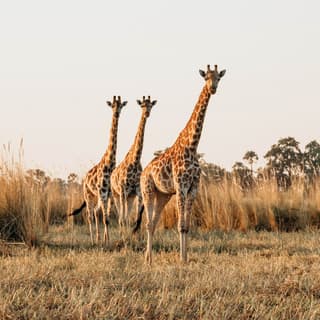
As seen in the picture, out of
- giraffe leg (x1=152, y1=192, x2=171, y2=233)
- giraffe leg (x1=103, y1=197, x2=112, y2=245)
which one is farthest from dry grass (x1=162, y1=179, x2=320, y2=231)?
giraffe leg (x1=152, y1=192, x2=171, y2=233)

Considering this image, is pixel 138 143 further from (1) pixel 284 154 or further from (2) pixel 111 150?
(1) pixel 284 154

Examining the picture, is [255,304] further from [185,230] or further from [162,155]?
[162,155]

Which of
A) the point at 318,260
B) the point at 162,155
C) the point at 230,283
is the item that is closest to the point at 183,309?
the point at 230,283

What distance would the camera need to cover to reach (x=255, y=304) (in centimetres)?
536

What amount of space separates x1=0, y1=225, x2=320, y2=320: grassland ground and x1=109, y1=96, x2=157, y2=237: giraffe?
2.74m

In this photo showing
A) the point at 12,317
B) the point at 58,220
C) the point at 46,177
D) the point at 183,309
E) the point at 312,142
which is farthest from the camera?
the point at 312,142

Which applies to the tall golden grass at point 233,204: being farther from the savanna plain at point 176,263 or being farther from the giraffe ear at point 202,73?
the giraffe ear at point 202,73

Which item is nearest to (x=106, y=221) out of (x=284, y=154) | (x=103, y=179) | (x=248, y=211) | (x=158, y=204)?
(x=103, y=179)

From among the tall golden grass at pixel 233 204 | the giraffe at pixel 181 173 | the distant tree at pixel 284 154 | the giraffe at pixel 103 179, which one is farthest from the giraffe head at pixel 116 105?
the distant tree at pixel 284 154

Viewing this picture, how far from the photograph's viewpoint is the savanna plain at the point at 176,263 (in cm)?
515

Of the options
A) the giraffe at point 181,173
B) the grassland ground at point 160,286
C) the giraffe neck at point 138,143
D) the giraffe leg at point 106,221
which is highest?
the giraffe neck at point 138,143

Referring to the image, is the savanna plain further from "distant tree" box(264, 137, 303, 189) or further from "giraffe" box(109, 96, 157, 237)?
"distant tree" box(264, 137, 303, 189)

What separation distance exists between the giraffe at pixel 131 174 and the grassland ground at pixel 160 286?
9.00ft

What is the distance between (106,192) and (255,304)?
6.57m
